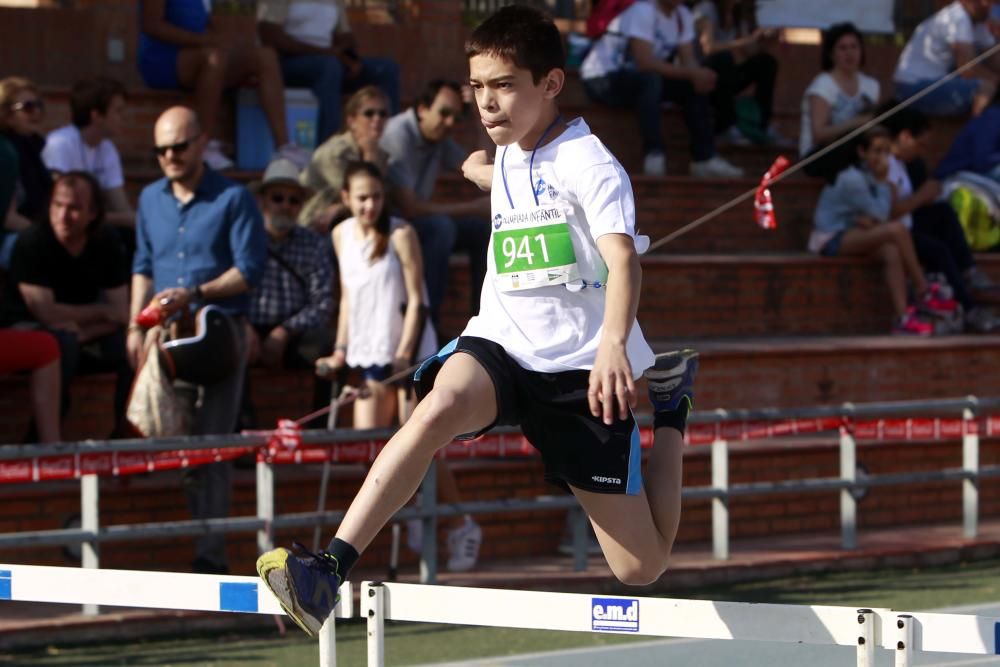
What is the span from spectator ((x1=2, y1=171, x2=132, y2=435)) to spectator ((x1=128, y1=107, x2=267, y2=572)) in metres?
0.38

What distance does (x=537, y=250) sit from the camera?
5672 mm

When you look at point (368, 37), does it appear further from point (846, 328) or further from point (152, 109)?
point (846, 328)

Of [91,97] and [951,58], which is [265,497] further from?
[951,58]

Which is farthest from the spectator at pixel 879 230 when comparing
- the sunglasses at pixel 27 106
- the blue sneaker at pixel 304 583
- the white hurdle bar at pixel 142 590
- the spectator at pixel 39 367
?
the blue sneaker at pixel 304 583

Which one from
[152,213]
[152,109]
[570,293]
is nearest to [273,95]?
[152,109]

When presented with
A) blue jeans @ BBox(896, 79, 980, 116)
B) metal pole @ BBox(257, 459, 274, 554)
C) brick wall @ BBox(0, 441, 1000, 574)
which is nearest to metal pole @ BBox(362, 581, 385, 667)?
metal pole @ BBox(257, 459, 274, 554)

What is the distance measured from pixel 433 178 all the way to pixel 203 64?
6.27 ft

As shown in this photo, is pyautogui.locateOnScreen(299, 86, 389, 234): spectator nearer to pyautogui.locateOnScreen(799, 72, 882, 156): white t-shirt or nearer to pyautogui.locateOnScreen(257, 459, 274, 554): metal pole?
pyautogui.locateOnScreen(257, 459, 274, 554): metal pole

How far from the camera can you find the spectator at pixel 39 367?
965 cm

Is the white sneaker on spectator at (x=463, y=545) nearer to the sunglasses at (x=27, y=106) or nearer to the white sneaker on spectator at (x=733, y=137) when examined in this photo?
the sunglasses at (x=27, y=106)

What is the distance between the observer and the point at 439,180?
1347 cm

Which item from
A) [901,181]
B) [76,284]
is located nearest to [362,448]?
[76,284]

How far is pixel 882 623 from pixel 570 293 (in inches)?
52.2

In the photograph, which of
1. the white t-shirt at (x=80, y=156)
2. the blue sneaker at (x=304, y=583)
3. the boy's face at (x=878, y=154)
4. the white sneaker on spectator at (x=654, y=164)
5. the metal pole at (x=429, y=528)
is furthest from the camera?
the white sneaker on spectator at (x=654, y=164)
